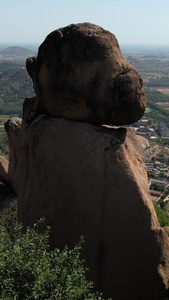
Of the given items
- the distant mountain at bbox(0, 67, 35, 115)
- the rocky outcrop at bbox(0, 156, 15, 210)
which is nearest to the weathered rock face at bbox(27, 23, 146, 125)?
the rocky outcrop at bbox(0, 156, 15, 210)

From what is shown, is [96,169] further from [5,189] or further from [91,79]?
[5,189]

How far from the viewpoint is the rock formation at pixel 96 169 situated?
661cm

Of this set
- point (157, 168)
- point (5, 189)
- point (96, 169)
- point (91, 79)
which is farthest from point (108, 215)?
point (157, 168)

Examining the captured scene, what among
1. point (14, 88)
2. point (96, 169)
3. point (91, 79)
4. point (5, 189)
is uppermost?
point (91, 79)

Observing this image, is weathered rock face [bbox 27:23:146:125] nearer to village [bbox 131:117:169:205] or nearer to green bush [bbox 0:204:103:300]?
green bush [bbox 0:204:103:300]

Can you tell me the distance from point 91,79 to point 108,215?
2.72 metres

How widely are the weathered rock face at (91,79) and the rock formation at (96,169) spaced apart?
20mm

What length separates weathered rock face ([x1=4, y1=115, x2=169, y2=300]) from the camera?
6.60 m

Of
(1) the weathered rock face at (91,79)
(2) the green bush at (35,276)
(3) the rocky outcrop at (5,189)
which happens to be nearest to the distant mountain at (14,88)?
(3) the rocky outcrop at (5,189)

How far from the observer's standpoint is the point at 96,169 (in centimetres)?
678

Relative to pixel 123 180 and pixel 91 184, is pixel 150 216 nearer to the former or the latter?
pixel 123 180

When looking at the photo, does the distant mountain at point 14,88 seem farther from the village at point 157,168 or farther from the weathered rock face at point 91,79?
the weathered rock face at point 91,79

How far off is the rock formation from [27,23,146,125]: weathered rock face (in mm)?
20

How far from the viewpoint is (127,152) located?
23.6 ft
